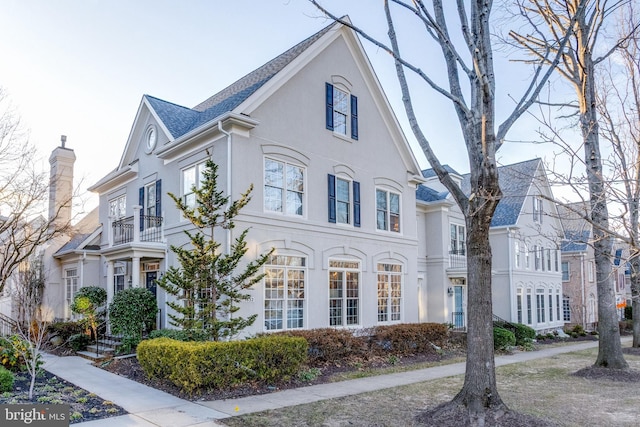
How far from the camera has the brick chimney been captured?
18.4 metres

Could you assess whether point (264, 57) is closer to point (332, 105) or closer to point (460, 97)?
point (332, 105)

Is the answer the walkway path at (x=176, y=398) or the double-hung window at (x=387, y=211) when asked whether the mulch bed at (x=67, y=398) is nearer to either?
the walkway path at (x=176, y=398)

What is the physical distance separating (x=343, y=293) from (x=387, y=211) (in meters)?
3.68

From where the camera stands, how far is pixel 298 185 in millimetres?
14305

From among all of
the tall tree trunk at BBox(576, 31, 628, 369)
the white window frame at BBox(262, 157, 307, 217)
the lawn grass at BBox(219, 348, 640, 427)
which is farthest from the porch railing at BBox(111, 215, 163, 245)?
the tall tree trunk at BBox(576, 31, 628, 369)

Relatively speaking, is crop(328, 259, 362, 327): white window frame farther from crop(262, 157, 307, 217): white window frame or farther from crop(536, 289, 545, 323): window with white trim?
crop(536, 289, 545, 323): window with white trim

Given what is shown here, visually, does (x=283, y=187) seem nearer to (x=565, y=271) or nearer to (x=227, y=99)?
(x=227, y=99)

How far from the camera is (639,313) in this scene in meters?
20.0

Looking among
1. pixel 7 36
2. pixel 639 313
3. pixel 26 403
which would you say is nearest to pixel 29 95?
pixel 7 36

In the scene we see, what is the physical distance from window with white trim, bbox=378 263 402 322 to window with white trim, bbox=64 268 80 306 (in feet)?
37.7

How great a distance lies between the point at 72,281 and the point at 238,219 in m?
10.4

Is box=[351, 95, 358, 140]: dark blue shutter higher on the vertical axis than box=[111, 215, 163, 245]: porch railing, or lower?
higher

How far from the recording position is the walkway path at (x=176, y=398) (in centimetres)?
754

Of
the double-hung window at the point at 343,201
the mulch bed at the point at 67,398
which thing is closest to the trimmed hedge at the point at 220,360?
the mulch bed at the point at 67,398
